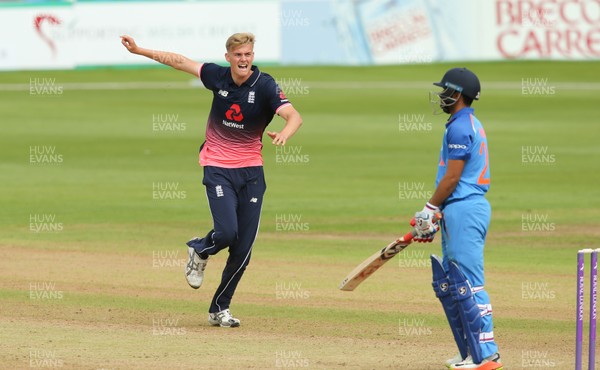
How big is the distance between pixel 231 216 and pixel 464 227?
8.22 ft

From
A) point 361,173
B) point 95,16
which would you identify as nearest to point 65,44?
point 95,16

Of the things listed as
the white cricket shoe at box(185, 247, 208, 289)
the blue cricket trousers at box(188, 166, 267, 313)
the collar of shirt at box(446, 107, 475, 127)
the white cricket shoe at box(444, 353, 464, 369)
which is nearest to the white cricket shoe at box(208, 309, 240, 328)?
the blue cricket trousers at box(188, 166, 267, 313)

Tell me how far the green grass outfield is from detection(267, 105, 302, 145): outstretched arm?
5.65 ft

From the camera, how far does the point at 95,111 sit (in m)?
31.4

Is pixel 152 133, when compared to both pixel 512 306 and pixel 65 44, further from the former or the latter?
pixel 512 306

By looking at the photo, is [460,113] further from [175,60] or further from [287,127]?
[175,60]

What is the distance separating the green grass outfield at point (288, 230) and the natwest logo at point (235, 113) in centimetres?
190

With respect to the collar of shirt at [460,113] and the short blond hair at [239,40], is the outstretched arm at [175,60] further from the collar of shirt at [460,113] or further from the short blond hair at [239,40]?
the collar of shirt at [460,113]

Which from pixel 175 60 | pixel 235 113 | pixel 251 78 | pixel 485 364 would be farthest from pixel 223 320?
pixel 485 364

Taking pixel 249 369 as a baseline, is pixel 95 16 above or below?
above

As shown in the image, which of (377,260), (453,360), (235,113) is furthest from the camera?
(235,113)

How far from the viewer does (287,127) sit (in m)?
10.0

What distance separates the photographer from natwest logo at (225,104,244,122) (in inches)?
416

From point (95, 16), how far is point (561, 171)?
2056 cm
